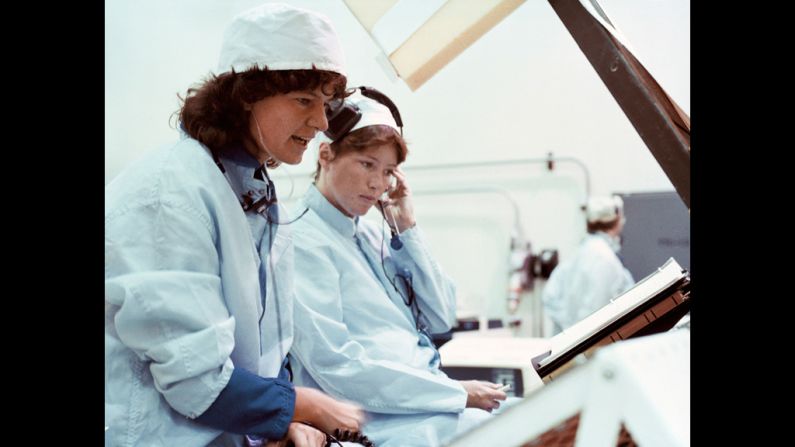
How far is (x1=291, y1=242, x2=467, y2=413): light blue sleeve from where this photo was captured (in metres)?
1.26

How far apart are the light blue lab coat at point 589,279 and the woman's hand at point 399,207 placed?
1838 millimetres

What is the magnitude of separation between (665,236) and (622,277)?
61 centimetres

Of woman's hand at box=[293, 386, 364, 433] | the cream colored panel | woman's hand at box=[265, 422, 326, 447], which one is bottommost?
woman's hand at box=[265, 422, 326, 447]

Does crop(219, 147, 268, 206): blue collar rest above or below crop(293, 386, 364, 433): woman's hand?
above

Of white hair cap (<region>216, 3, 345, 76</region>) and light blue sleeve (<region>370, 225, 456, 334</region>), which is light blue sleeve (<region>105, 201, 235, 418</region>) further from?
light blue sleeve (<region>370, 225, 456, 334</region>)

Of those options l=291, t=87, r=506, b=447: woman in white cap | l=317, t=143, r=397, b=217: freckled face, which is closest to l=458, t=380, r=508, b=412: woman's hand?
l=291, t=87, r=506, b=447: woman in white cap

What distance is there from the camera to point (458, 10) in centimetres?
107

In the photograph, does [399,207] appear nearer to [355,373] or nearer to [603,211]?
[355,373]

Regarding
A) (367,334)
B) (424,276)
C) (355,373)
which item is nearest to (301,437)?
(355,373)

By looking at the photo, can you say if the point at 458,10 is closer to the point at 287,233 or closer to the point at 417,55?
the point at 417,55

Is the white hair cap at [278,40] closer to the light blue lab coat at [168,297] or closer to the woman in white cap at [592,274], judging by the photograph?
the light blue lab coat at [168,297]

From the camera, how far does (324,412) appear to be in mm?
1043
